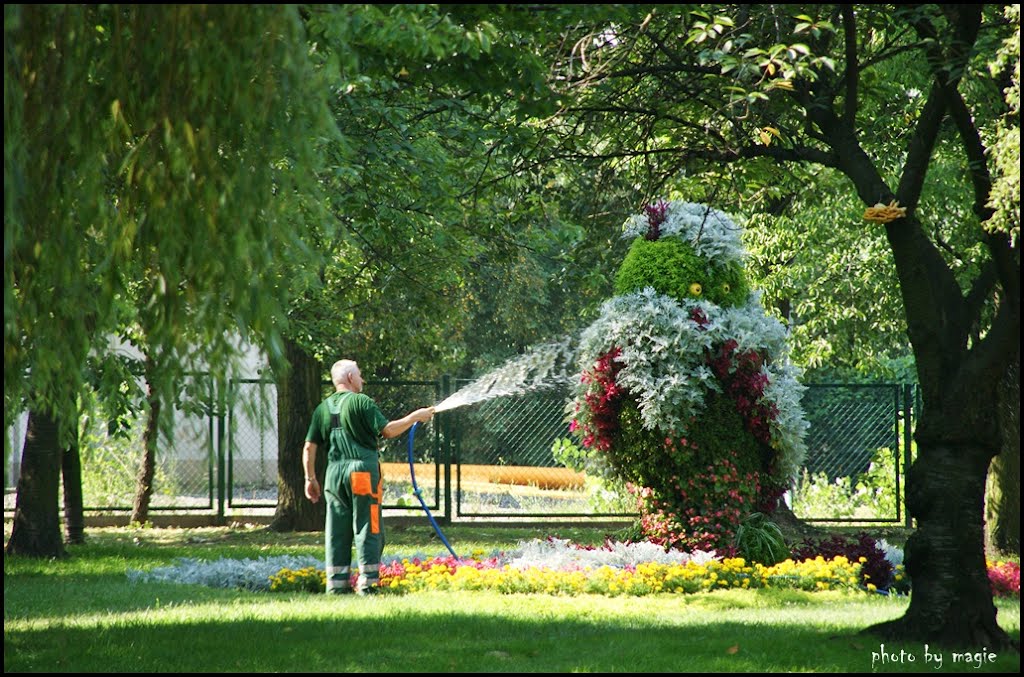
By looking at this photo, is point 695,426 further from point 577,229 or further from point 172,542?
point 172,542

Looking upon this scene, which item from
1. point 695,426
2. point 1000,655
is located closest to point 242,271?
point 1000,655

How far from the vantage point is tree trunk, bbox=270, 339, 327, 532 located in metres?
15.6

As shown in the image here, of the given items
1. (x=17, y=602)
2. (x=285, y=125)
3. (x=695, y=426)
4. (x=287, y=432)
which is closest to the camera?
(x=285, y=125)

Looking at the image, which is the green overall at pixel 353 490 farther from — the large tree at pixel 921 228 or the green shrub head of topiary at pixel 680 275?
the green shrub head of topiary at pixel 680 275

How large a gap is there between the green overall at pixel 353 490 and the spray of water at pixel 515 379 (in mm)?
625

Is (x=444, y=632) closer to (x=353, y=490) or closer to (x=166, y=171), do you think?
(x=353, y=490)

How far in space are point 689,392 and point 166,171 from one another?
19.6ft

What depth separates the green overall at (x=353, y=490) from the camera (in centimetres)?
923

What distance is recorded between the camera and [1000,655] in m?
6.29

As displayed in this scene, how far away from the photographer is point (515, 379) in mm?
15695

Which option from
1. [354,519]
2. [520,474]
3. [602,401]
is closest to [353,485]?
[354,519]

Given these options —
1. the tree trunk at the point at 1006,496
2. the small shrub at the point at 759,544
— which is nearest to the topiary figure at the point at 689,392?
the small shrub at the point at 759,544

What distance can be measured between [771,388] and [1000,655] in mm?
4497

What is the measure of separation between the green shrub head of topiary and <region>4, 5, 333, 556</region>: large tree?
577cm
